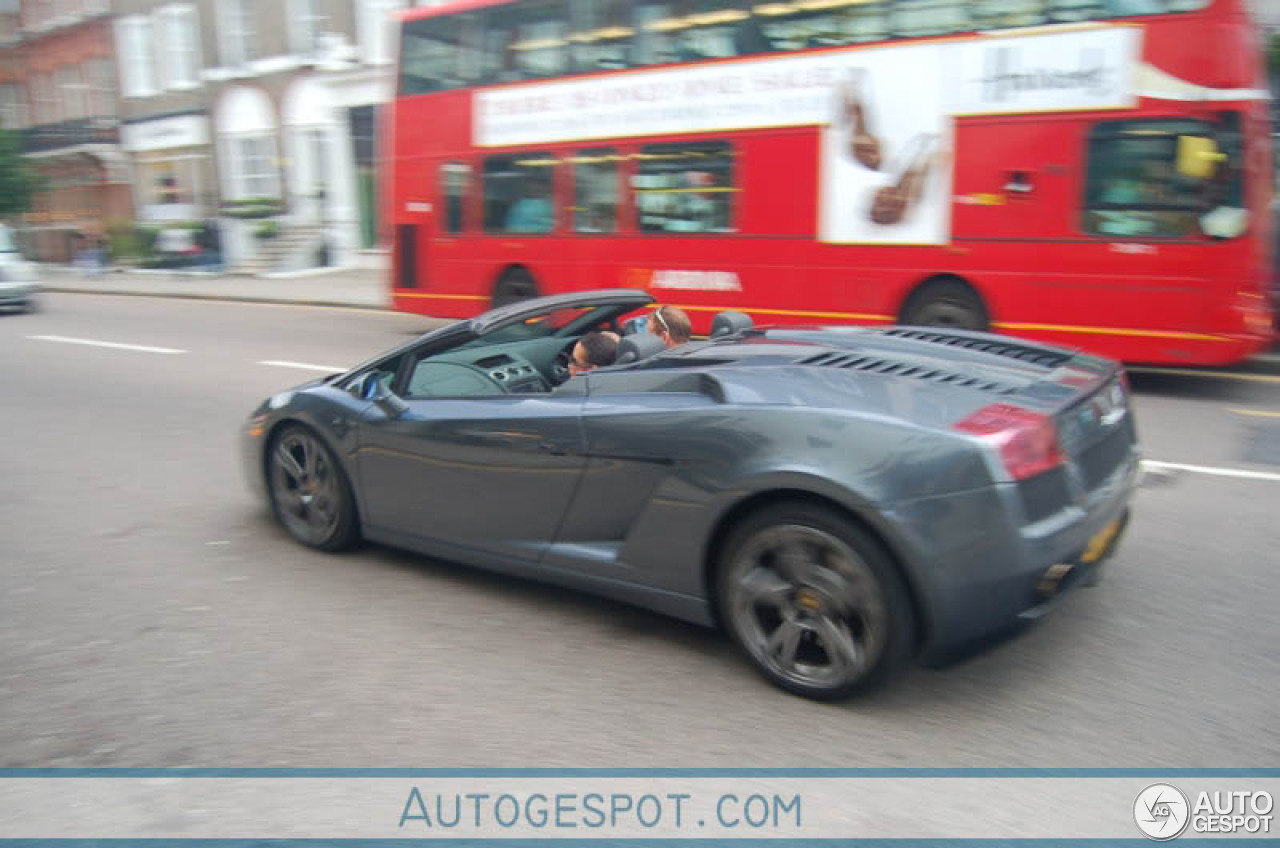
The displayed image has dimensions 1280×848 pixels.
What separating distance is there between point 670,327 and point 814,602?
1776 millimetres

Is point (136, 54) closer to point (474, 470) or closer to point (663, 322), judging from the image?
point (663, 322)

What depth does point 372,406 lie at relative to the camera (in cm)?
439

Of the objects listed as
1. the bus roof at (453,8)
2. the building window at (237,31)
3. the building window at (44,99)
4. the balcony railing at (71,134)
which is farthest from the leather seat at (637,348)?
the building window at (44,99)

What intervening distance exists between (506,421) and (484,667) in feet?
3.02

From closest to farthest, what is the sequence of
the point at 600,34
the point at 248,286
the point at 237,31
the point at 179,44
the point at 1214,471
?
1. the point at 1214,471
2. the point at 600,34
3. the point at 248,286
4. the point at 237,31
5. the point at 179,44

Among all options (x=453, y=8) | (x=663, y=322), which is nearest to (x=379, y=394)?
(x=663, y=322)

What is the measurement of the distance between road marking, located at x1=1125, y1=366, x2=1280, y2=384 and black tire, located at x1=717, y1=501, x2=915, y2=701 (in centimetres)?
744

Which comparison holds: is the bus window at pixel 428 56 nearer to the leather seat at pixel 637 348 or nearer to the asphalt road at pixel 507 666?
the asphalt road at pixel 507 666

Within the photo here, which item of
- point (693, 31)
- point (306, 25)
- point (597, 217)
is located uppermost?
point (306, 25)

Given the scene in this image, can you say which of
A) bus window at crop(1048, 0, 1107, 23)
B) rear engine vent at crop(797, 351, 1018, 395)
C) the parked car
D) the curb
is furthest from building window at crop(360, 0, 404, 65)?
rear engine vent at crop(797, 351, 1018, 395)

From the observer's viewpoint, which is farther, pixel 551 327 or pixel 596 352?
pixel 551 327

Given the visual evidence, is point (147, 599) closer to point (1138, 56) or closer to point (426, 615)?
point (426, 615)

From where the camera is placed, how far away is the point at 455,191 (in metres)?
12.6

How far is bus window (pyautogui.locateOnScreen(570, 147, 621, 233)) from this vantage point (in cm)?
1106
